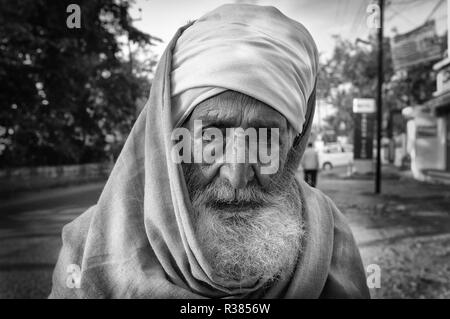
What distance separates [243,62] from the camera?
3.53 feet

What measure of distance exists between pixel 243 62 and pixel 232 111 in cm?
15

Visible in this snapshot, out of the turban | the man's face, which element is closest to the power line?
the turban

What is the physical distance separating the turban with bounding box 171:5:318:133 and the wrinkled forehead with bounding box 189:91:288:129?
26 mm

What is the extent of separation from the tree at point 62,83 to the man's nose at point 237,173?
61 cm

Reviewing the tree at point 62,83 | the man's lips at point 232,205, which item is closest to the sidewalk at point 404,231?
the man's lips at point 232,205

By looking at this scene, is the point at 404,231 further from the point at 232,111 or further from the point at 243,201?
the point at 232,111

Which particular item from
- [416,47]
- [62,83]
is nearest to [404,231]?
[416,47]

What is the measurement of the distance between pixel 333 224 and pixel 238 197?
429 millimetres

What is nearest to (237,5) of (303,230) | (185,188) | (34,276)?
(185,188)

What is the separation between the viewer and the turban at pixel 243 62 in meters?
1.07

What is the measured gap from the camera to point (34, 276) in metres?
1.65

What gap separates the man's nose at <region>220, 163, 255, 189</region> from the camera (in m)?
1.08

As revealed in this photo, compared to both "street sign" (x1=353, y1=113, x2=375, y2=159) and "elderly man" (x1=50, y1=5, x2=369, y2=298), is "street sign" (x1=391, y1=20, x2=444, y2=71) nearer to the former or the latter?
"street sign" (x1=353, y1=113, x2=375, y2=159)
